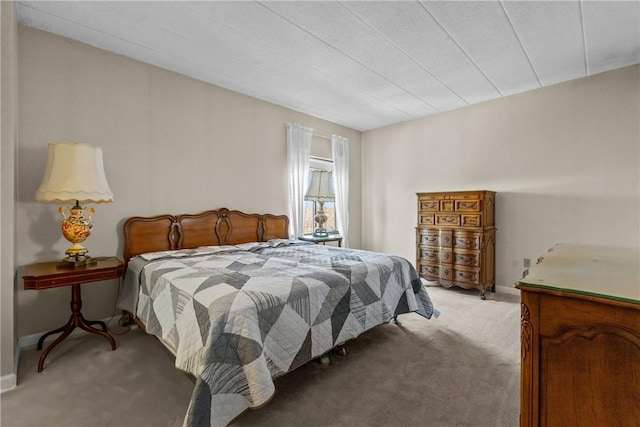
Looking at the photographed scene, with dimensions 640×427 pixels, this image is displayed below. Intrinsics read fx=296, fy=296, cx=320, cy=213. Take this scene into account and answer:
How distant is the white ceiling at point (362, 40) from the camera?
2.26 metres

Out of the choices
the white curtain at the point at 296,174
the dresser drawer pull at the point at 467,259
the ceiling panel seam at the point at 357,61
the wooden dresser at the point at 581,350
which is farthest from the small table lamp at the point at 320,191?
the wooden dresser at the point at 581,350

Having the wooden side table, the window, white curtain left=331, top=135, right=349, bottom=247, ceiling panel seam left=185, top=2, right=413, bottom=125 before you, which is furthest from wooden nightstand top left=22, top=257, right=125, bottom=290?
white curtain left=331, top=135, right=349, bottom=247

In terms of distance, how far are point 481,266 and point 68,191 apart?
4268 millimetres

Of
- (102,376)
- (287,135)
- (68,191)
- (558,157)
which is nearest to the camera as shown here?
(102,376)

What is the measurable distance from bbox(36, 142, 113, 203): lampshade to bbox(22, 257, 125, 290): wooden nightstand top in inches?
20.4

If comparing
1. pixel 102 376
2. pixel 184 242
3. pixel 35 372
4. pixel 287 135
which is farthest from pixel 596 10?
pixel 35 372

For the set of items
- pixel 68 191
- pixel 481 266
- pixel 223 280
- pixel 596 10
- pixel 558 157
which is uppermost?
pixel 596 10

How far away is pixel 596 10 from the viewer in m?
2.25

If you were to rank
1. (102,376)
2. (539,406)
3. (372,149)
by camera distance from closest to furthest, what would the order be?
(539,406) < (102,376) < (372,149)

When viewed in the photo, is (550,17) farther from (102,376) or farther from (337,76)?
(102,376)

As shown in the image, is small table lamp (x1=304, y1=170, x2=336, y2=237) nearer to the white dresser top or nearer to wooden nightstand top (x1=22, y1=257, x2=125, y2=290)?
wooden nightstand top (x1=22, y1=257, x2=125, y2=290)

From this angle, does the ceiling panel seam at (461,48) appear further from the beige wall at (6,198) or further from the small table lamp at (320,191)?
the beige wall at (6,198)

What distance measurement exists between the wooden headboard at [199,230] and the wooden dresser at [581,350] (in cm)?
315

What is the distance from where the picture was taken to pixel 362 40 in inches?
104
